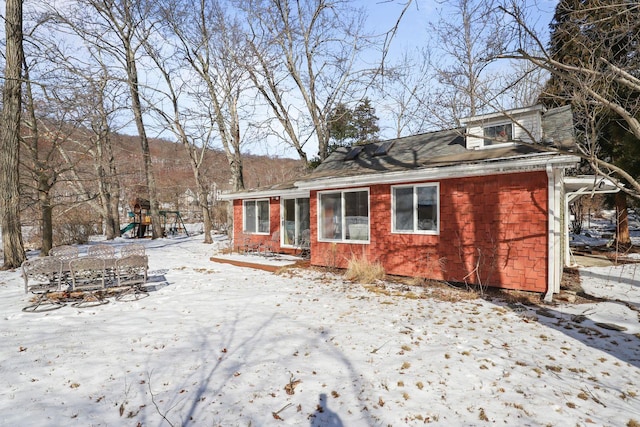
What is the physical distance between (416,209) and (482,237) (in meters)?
1.67

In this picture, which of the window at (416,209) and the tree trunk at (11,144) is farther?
the tree trunk at (11,144)

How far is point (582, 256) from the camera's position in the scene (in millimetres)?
12312

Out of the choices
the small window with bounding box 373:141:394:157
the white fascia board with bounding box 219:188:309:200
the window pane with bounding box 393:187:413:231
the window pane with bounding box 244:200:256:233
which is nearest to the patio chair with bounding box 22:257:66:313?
the white fascia board with bounding box 219:188:309:200

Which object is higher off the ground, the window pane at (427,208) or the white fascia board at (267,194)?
the white fascia board at (267,194)

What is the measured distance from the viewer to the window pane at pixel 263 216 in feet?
44.9

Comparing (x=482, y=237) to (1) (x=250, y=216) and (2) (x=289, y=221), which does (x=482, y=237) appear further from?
(1) (x=250, y=216)

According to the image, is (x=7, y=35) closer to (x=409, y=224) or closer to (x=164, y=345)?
(x=164, y=345)

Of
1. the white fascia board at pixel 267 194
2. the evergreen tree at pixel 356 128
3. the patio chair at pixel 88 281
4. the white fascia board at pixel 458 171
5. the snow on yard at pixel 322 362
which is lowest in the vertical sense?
the snow on yard at pixel 322 362

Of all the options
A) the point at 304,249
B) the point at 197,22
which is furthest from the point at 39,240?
the point at 304,249

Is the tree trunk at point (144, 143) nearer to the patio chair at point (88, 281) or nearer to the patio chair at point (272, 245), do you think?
the patio chair at point (272, 245)

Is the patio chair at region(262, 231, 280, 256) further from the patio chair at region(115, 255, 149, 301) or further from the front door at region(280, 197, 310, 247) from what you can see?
the patio chair at region(115, 255, 149, 301)

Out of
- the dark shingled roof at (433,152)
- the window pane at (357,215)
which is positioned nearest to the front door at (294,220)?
the dark shingled roof at (433,152)

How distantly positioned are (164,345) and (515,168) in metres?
7.10

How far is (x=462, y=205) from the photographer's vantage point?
7.69 metres
